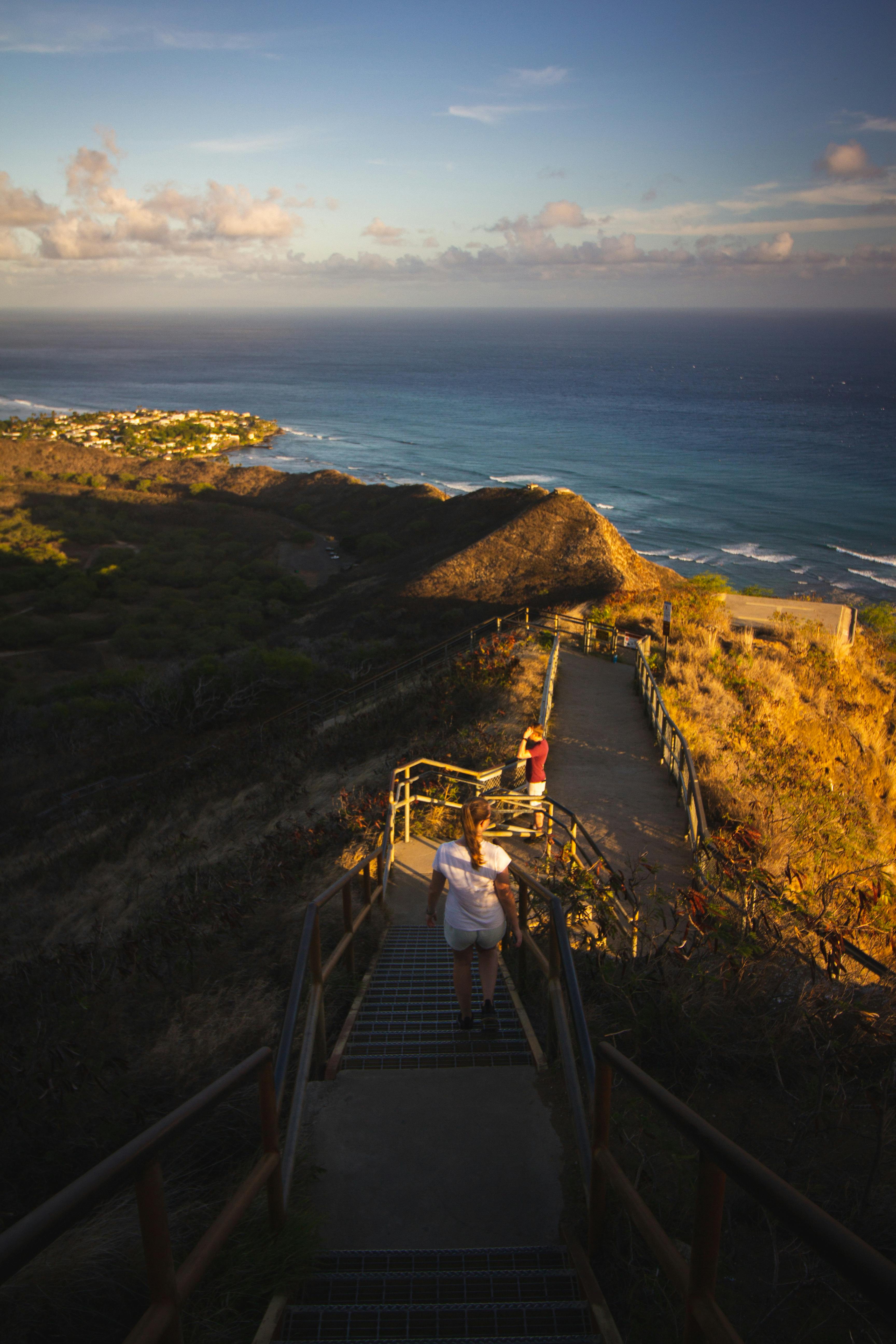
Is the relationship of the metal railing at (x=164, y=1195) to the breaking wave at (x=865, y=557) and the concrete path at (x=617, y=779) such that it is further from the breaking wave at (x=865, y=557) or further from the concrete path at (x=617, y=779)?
the breaking wave at (x=865, y=557)

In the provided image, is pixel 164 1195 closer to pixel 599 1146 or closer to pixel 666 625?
pixel 599 1146

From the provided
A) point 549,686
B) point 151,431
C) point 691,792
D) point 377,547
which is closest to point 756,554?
point 377,547

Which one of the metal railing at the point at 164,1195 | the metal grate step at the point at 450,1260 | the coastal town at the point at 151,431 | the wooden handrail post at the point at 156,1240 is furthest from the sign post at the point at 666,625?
the coastal town at the point at 151,431

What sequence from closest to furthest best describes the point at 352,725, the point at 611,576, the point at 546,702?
the point at 546,702, the point at 352,725, the point at 611,576

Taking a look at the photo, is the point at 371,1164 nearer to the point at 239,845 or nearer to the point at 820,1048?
the point at 820,1048

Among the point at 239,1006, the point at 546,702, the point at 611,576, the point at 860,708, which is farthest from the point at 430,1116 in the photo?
the point at 611,576
